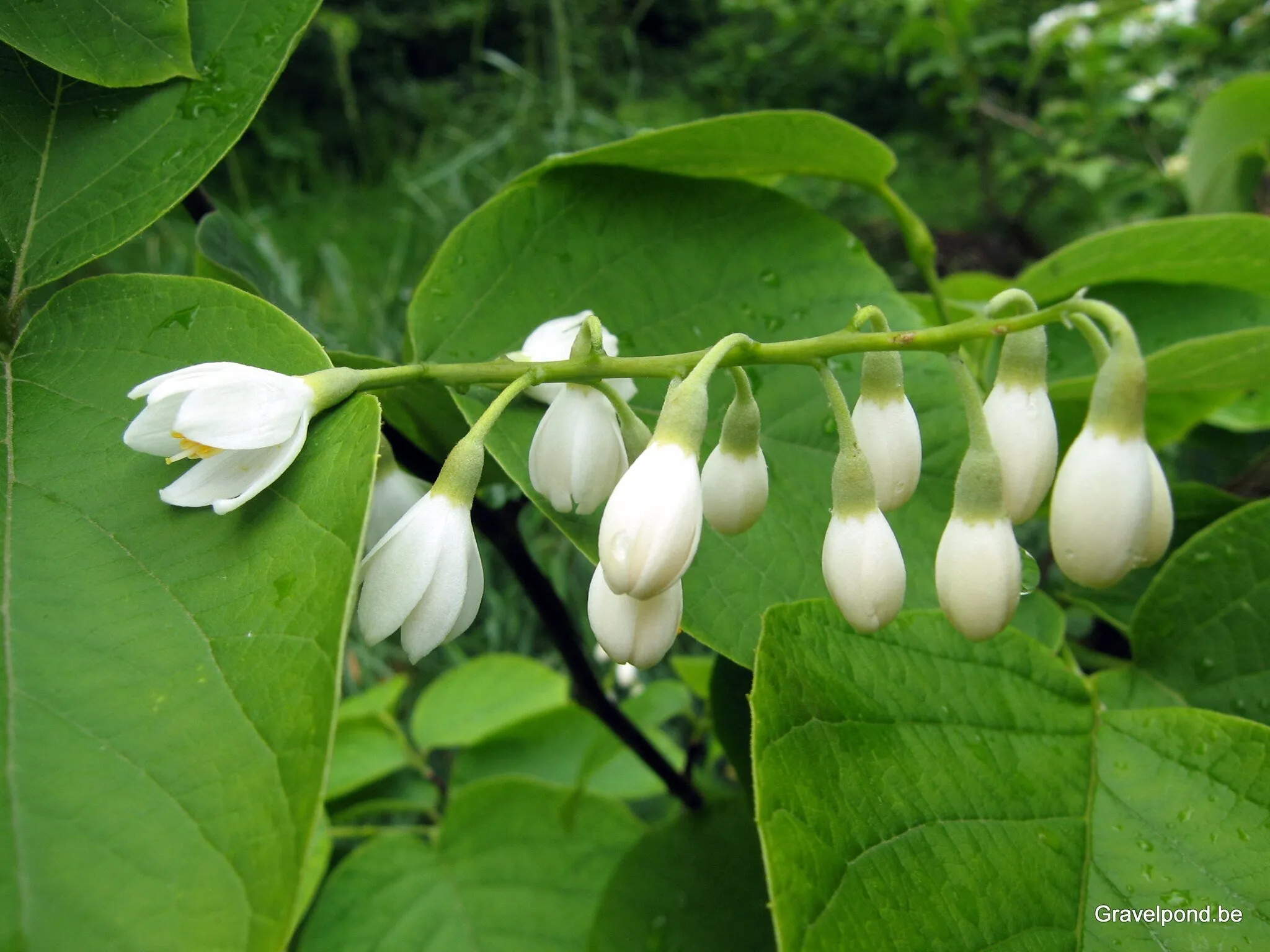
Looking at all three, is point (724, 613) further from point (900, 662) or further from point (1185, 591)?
point (1185, 591)

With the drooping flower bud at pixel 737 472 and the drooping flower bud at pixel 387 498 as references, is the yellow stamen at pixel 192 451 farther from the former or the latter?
the drooping flower bud at pixel 737 472

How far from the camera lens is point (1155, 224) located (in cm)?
98

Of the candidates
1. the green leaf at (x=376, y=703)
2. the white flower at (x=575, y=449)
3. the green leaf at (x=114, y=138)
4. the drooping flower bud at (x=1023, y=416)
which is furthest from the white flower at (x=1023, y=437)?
the green leaf at (x=376, y=703)

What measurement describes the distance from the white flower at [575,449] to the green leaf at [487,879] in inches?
26.9

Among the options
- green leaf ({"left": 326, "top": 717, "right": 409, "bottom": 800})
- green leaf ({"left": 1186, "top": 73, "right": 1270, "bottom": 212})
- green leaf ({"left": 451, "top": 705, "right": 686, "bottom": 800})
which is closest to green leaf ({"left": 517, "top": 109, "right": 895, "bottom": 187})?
green leaf ({"left": 1186, "top": 73, "right": 1270, "bottom": 212})

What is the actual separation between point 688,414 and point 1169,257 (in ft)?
2.44

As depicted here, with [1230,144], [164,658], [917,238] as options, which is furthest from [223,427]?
[1230,144]

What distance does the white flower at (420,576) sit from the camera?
0.60m

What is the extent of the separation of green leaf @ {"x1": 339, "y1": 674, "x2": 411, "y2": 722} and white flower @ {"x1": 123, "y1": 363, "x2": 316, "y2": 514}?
108cm

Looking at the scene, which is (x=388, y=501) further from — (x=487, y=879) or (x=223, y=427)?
(x=487, y=879)

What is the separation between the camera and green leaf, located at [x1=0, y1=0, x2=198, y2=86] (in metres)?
0.67

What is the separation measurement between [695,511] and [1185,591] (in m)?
0.61

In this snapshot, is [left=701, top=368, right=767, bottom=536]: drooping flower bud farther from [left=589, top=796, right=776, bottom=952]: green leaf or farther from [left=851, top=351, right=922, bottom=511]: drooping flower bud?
[left=589, top=796, right=776, bottom=952]: green leaf

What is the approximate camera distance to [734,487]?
0.63 metres
